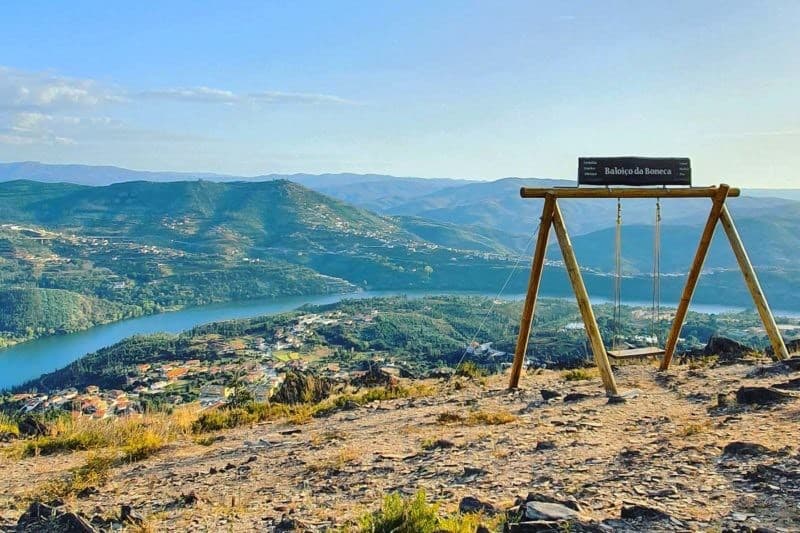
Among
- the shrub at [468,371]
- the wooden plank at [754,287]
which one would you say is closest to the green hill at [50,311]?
the shrub at [468,371]

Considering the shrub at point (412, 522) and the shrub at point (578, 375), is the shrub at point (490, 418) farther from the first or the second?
the shrub at point (412, 522)

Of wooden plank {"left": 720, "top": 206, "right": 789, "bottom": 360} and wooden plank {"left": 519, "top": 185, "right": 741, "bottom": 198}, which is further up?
wooden plank {"left": 519, "top": 185, "right": 741, "bottom": 198}

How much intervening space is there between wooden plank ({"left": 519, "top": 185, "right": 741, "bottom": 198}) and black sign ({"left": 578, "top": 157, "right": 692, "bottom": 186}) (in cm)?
13

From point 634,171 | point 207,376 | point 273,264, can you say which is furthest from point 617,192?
point 273,264

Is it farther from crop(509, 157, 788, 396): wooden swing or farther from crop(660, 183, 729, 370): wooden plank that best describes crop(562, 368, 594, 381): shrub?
crop(509, 157, 788, 396): wooden swing

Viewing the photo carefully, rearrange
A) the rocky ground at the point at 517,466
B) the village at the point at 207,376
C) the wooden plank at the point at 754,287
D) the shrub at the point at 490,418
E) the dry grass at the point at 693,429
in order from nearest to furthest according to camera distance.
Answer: the rocky ground at the point at 517,466, the dry grass at the point at 693,429, the shrub at the point at 490,418, the wooden plank at the point at 754,287, the village at the point at 207,376

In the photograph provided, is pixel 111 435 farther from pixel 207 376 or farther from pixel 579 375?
pixel 207 376

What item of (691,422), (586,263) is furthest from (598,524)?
(586,263)

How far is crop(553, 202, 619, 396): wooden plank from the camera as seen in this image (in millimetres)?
9102

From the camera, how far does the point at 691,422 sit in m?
6.93

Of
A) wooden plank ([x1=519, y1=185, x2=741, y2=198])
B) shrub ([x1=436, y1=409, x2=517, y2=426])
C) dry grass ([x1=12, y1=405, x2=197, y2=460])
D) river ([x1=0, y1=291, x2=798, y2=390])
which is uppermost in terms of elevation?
wooden plank ([x1=519, y1=185, x2=741, y2=198])

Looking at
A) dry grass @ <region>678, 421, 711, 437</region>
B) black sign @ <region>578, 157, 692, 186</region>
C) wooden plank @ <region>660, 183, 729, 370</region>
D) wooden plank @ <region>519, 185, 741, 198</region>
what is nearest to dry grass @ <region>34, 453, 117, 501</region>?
dry grass @ <region>678, 421, 711, 437</region>

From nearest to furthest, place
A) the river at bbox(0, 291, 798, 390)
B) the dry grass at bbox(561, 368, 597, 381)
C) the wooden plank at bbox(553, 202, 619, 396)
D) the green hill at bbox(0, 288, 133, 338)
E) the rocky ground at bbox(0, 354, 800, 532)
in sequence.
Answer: the rocky ground at bbox(0, 354, 800, 532) < the wooden plank at bbox(553, 202, 619, 396) < the dry grass at bbox(561, 368, 597, 381) < the river at bbox(0, 291, 798, 390) < the green hill at bbox(0, 288, 133, 338)

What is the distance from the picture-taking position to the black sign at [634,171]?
9562 mm
